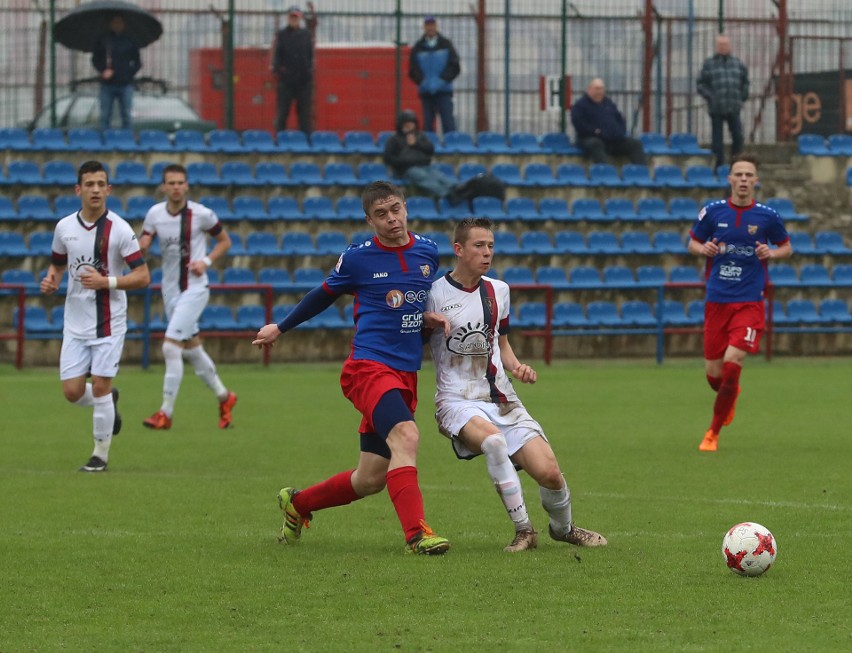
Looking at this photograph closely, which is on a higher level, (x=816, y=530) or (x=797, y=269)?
(x=797, y=269)

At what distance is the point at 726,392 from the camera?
12.4m

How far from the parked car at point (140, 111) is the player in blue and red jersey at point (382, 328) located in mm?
17734

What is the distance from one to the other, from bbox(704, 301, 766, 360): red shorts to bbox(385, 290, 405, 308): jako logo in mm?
5425

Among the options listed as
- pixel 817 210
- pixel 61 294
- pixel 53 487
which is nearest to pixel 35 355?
pixel 61 294

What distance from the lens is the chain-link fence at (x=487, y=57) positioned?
26.1m

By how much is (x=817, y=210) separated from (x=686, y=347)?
501cm

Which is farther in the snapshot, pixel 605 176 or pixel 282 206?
pixel 605 176

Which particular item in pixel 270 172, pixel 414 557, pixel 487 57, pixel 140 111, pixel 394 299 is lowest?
pixel 414 557

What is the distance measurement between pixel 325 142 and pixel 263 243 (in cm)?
294

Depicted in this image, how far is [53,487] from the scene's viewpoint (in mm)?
10336

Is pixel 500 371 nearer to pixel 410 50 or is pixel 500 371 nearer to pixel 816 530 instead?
pixel 816 530

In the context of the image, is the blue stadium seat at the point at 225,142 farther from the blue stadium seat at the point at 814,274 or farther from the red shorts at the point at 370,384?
the red shorts at the point at 370,384

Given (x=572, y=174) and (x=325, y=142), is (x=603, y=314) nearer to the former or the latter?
(x=572, y=174)

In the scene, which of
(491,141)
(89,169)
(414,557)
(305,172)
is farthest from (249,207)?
(414,557)
